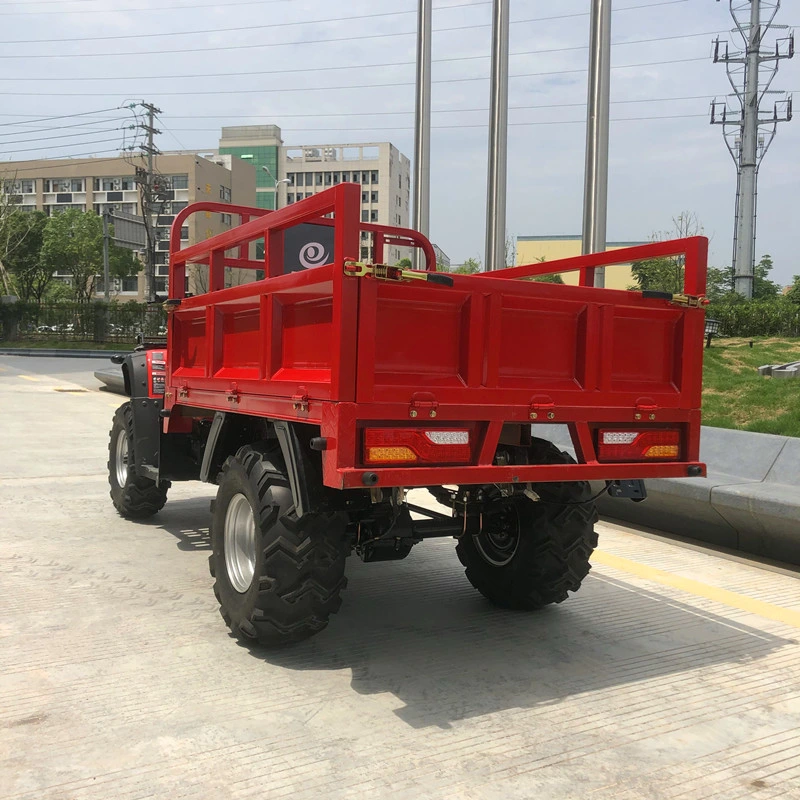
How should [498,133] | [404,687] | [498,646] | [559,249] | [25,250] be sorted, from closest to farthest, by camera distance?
[404,687] < [498,646] < [498,133] < [25,250] < [559,249]

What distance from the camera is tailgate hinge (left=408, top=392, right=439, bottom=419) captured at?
3.75 metres

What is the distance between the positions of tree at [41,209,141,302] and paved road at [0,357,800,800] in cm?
5609

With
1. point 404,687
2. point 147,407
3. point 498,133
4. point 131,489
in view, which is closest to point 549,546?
point 404,687

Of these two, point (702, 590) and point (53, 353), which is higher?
point (53, 353)

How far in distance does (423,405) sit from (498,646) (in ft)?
5.23

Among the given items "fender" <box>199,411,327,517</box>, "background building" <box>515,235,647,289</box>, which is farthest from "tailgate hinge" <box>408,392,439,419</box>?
"background building" <box>515,235,647,289</box>

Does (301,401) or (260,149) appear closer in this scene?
(301,401)

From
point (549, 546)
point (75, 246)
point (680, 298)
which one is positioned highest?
point (75, 246)

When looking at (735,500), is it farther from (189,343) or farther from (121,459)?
(121,459)

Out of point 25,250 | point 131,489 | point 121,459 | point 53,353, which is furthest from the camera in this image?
point 25,250

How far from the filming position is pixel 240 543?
15.3 feet

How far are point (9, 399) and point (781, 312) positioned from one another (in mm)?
21284

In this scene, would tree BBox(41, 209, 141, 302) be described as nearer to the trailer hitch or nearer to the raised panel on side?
the raised panel on side

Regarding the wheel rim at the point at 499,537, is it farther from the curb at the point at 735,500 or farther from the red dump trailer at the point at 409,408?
the curb at the point at 735,500
